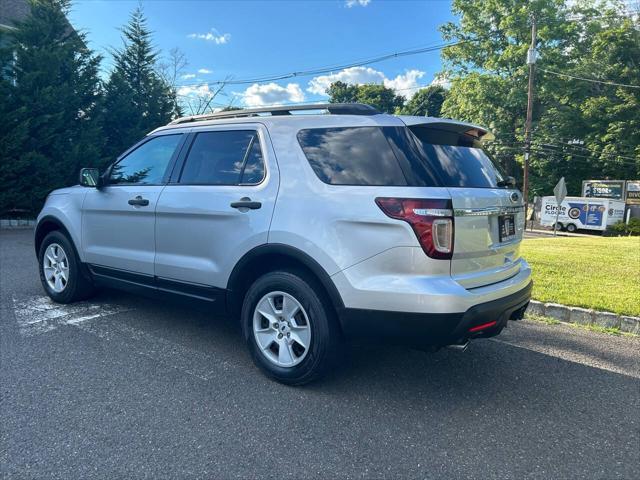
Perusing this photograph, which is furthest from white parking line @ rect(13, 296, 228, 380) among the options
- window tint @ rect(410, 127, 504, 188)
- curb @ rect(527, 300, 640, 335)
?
curb @ rect(527, 300, 640, 335)

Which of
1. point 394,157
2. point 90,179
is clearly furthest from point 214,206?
point 90,179

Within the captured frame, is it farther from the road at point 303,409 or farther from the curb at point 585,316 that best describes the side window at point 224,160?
the curb at point 585,316

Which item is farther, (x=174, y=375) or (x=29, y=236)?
(x=29, y=236)

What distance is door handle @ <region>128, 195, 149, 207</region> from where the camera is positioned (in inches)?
160

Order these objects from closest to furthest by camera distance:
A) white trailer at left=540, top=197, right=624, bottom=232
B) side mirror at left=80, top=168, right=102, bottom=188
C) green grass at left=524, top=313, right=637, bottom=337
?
side mirror at left=80, top=168, right=102, bottom=188
green grass at left=524, top=313, right=637, bottom=337
white trailer at left=540, top=197, right=624, bottom=232

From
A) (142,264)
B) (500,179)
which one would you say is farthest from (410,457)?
(142,264)

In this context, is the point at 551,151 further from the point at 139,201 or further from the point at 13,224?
the point at 139,201

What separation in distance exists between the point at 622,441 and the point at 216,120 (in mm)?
3747

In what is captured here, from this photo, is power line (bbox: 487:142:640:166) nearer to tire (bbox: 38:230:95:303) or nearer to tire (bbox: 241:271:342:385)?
tire (bbox: 38:230:95:303)

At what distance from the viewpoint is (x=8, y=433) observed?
258cm

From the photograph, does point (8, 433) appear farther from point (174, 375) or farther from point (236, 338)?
point (236, 338)

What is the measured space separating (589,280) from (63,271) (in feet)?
23.0

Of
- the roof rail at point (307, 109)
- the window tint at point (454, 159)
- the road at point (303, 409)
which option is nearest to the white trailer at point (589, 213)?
the road at point (303, 409)

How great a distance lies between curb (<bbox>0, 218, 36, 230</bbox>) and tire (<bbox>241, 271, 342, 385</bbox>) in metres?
11.6
